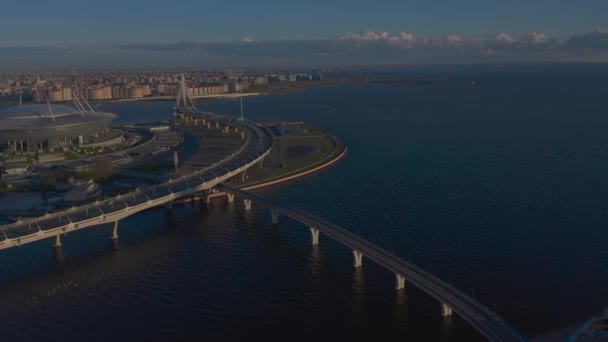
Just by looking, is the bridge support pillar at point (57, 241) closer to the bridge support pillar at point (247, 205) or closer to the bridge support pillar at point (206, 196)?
the bridge support pillar at point (206, 196)

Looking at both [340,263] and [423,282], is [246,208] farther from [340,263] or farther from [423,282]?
→ [423,282]

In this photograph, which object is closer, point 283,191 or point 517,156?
point 283,191

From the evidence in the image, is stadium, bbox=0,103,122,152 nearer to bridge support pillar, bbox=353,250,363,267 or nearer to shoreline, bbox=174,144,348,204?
shoreline, bbox=174,144,348,204

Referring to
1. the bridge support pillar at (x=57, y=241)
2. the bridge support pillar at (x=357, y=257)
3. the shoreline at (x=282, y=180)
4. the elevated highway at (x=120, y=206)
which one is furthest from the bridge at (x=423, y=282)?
the bridge support pillar at (x=57, y=241)

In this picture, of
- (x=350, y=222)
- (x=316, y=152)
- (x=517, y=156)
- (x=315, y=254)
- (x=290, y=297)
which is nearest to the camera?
(x=290, y=297)

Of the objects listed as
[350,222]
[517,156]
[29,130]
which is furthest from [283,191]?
[29,130]

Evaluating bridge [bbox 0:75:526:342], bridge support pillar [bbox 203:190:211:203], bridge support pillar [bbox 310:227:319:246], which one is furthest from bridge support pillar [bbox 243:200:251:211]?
bridge support pillar [bbox 310:227:319:246]

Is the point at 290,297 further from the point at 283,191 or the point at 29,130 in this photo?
the point at 29,130

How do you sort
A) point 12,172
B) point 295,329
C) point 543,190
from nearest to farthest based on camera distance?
point 295,329 → point 543,190 → point 12,172
